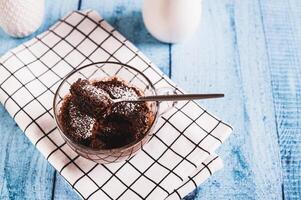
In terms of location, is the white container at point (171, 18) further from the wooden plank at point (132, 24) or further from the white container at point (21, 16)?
the white container at point (21, 16)

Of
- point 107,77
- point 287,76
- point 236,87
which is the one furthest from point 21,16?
point 287,76

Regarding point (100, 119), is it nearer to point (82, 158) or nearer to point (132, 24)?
point (82, 158)

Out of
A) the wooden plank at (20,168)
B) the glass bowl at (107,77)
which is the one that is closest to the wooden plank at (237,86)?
the glass bowl at (107,77)

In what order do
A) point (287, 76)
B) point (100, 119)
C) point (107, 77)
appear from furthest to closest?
point (287, 76) → point (107, 77) → point (100, 119)

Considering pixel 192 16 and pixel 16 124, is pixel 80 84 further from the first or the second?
pixel 192 16

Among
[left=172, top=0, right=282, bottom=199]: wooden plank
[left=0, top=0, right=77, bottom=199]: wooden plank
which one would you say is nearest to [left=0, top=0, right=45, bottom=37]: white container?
[left=0, top=0, right=77, bottom=199]: wooden plank

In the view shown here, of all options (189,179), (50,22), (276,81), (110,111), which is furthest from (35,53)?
(276,81)

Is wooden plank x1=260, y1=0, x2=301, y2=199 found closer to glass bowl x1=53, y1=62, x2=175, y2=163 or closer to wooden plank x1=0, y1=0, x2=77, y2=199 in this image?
glass bowl x1=53, y1=62, x2=175, y2=163
